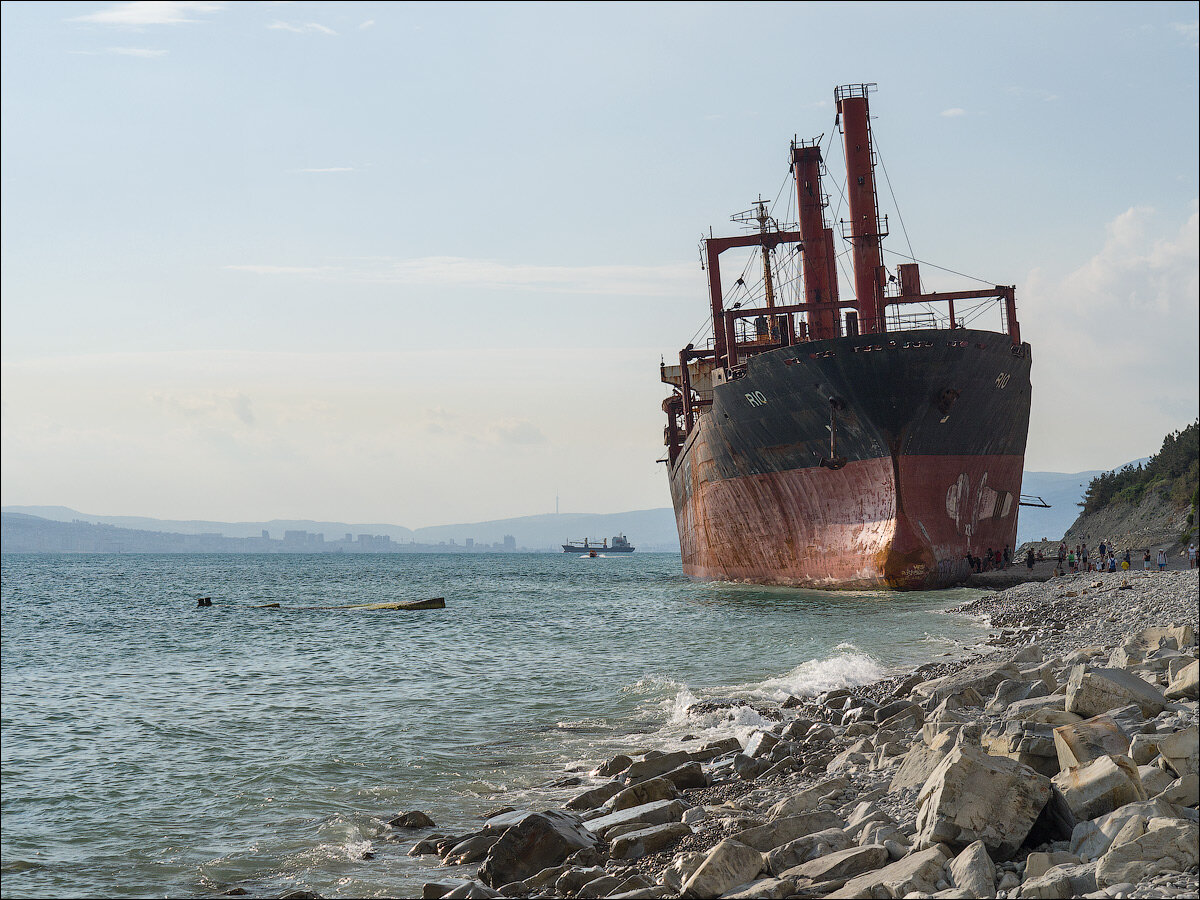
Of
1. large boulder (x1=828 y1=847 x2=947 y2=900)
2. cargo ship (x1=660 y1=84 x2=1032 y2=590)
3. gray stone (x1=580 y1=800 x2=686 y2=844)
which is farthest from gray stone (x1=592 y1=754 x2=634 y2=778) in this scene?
cargo ship (x1=660 y1=84 x2=1032 y2=590)

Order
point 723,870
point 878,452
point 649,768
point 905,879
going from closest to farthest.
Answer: point 905,879 → point 723,870 → point 649,768 → point 878,452

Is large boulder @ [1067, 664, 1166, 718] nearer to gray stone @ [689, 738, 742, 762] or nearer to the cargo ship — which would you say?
gray stone @ [689, 738, 742, 762]

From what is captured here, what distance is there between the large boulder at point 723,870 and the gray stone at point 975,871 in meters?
1.17

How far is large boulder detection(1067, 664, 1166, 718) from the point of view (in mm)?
6691

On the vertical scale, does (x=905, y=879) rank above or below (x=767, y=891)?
above

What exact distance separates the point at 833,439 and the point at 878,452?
1256 mm

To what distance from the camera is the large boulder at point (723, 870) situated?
5.38m

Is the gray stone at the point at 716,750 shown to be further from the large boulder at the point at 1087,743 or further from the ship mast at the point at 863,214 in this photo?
the ship mast at the point at 863,214

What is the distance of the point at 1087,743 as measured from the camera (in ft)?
18.7

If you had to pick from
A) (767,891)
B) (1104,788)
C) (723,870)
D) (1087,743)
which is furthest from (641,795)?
(1104,788)

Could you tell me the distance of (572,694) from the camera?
15.0 metres

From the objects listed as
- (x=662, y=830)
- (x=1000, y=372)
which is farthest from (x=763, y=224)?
(x=662, y=830)

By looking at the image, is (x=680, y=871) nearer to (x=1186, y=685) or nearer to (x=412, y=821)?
(x=412, y=821)

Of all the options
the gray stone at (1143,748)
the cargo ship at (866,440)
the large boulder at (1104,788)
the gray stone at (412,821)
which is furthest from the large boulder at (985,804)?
the cargo ship at (866,440)
